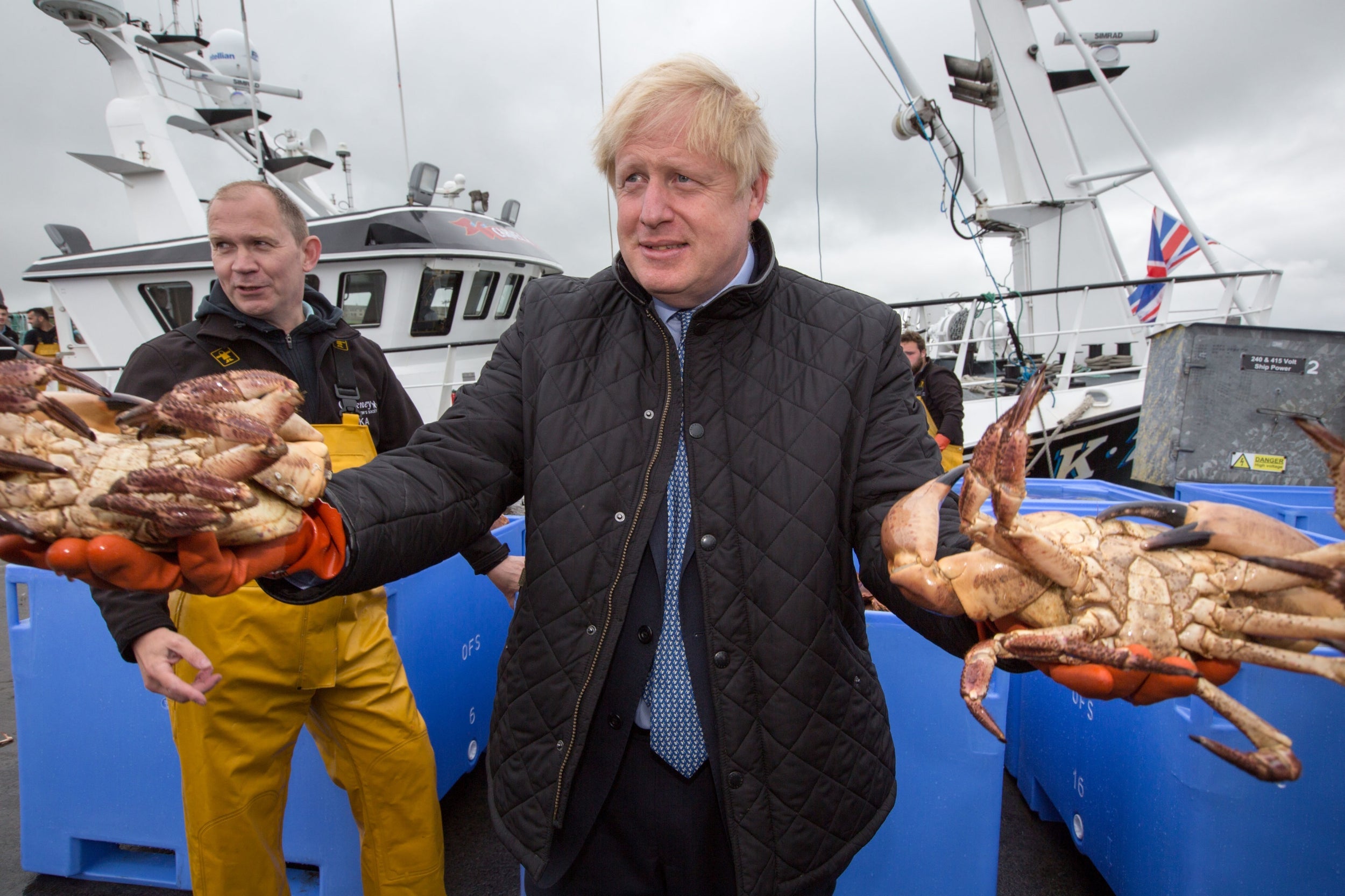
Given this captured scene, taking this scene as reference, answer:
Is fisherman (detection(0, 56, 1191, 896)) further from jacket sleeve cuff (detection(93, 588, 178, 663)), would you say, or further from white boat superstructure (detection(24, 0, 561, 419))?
white boat superstructure (detection(24, 0, 561, 419))

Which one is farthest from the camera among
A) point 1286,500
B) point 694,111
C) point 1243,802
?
point 1286,500

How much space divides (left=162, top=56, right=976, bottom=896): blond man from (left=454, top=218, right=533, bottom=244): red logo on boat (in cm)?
866

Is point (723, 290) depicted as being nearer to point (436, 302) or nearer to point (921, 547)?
point (921, 547)

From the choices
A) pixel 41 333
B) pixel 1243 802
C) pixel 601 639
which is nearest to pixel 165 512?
pixel 601 639

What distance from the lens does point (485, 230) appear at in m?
9.91

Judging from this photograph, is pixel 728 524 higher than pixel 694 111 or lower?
lower

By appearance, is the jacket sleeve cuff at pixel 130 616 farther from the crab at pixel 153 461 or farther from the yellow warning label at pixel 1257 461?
the yellow warning label at pixel 1257 461

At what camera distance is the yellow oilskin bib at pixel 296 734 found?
207cm

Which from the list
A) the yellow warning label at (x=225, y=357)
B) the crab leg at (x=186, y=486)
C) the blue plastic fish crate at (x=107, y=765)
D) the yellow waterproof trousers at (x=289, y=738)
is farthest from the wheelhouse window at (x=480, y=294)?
the crab leg at (x=186, y=486)

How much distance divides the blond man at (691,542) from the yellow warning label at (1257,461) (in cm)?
441

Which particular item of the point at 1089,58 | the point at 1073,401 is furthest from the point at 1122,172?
the point at 1073,401

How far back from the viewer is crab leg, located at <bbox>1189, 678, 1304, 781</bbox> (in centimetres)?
114

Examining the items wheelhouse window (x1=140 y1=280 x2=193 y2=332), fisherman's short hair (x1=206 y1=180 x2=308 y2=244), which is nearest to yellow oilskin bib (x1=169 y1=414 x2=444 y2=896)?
fisherman's short hair (x1=206 y1=180 x2=308 y2=244)

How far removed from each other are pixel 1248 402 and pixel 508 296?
8.41 m
